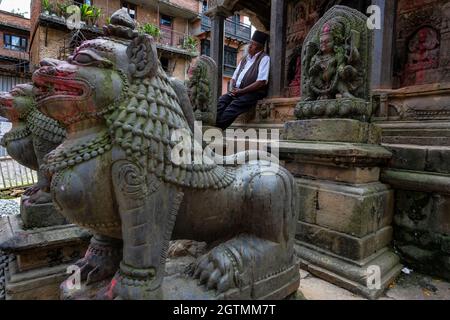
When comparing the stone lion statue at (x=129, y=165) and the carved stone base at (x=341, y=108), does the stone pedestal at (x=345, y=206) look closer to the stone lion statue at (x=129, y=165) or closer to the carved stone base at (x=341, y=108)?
the carved stone base at (x=341, y=108)

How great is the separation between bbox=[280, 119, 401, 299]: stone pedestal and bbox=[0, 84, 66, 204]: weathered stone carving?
2.09m

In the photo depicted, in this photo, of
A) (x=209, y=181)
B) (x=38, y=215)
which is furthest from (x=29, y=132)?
(x=209, y=181)

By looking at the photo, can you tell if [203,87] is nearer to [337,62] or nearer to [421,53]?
[337,62]

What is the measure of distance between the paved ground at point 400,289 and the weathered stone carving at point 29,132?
7.19 ft

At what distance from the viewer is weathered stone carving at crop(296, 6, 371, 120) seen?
2719mm

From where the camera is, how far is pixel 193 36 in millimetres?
22578

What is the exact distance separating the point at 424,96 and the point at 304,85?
75.4 inches

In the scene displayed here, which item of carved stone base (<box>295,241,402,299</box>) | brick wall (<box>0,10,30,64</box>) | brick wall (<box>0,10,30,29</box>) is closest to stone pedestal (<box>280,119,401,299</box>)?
carved stone base (<box>295,241,402,299</box>)

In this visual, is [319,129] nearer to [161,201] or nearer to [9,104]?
[161,201]

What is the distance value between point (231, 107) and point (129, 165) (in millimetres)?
4083

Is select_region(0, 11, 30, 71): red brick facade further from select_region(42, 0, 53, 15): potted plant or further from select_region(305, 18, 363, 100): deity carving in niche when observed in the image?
select_region(305, 18, 363, 100): deity carving in niche

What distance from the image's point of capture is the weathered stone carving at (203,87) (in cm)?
417

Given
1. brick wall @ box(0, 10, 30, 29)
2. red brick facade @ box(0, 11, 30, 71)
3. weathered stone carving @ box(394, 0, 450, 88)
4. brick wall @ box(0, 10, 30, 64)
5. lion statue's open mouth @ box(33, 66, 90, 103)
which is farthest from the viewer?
brick wall @ box(0, 10, 30, 29)
